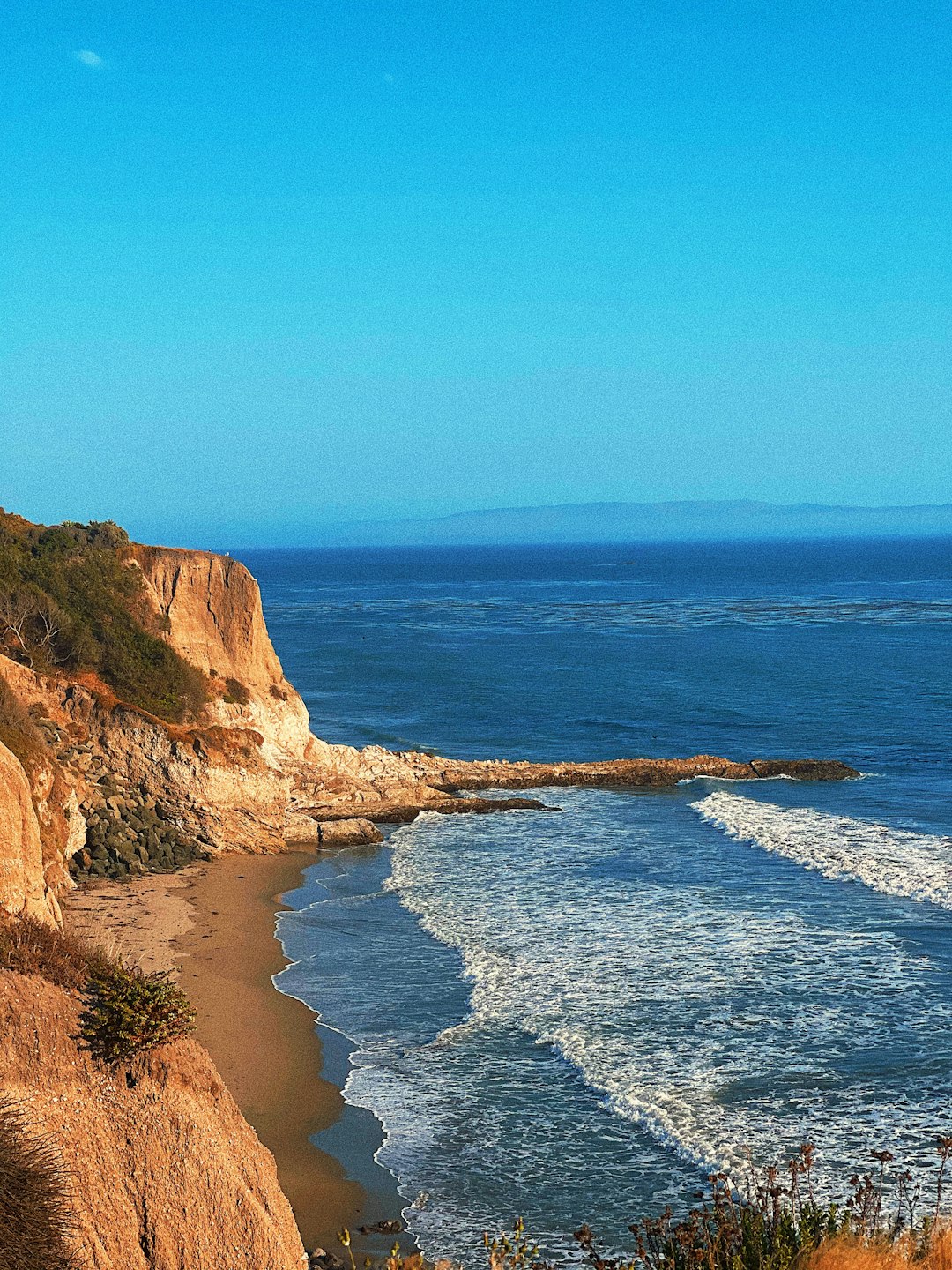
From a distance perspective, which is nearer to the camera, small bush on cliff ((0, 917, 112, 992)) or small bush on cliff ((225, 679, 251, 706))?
small bush on cliff ((0, 917, 112, 992))

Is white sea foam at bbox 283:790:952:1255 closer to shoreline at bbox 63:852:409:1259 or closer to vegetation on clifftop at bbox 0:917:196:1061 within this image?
shoreline at bbox 63:852:409:1259

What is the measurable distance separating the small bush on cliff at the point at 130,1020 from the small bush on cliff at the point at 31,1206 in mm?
842

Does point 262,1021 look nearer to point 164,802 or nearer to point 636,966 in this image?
point 636,966

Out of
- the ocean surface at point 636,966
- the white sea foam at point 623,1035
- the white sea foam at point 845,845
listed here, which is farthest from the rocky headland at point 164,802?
the white sea foam at point 845,845

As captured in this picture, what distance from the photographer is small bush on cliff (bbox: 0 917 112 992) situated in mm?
9609

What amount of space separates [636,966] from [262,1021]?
6.06m

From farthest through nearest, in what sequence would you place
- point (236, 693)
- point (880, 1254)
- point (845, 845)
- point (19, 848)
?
point (236, 693), point (845, 845), point (19, 848), point (880, 1254)

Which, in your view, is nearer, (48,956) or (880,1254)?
(880,1254)

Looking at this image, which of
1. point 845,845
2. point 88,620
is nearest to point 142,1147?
point 845,845

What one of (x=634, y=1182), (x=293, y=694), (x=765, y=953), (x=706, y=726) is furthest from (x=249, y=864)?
(x=706, y=726)

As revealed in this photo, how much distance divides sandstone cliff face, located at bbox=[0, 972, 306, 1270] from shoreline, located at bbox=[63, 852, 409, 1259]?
3269 millimetres

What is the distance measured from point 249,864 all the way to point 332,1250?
16.0 m

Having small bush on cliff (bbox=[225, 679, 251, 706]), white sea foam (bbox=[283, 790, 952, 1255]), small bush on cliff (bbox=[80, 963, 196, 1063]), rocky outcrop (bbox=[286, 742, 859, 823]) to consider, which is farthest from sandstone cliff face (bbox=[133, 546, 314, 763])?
small bush on cliff (bbox=[80, 963, 196, 1063])

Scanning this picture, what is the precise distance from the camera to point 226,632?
3331cm
